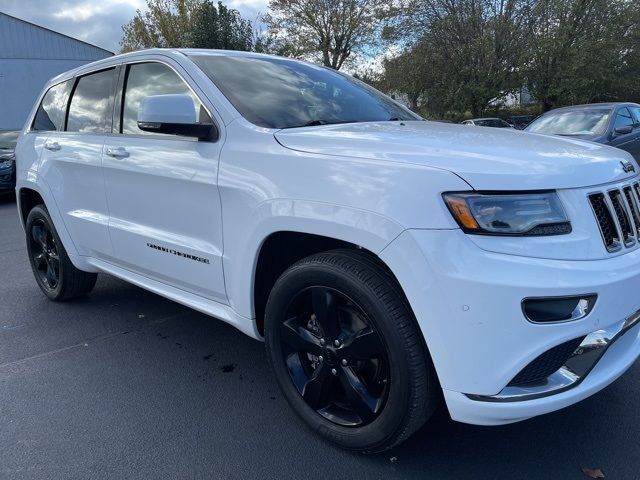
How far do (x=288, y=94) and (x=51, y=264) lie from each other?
110 inches

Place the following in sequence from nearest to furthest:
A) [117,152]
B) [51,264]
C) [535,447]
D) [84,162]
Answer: [535,447] → [117,152] → [84,162] → [51,264]

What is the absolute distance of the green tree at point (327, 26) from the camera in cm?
3316

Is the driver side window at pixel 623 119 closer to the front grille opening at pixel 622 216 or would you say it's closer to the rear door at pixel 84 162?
the front grille opening at pixel 622 216

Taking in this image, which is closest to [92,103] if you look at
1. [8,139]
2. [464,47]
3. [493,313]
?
[493,313]

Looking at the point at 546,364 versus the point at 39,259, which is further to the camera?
the point at 39,259

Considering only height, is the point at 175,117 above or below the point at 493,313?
above

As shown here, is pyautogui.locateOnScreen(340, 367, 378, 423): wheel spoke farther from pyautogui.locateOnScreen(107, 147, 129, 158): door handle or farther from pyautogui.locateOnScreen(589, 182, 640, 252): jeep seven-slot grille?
pyautogui.locateOnScreen(107, 147, 129, 158): door handle

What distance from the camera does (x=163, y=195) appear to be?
9.82 feet

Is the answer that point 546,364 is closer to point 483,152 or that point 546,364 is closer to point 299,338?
point 483,152

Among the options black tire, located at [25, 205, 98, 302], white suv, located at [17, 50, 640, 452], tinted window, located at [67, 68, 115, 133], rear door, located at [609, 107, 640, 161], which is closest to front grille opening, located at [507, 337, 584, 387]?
white suv, located at [17, 50, 640, 452]

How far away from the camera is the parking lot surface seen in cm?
234

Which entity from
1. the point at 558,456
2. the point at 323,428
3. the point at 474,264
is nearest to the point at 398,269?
the point at 474,264

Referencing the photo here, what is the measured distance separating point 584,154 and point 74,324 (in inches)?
145

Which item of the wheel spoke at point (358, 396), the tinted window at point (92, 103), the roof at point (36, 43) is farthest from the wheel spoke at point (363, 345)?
the roof at point (36, 43)
